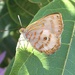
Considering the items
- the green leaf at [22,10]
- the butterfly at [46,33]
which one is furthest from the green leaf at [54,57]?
the green leaf at [22,10]

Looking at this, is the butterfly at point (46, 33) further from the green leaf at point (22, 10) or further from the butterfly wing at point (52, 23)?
the green leaf at point (22, 10)

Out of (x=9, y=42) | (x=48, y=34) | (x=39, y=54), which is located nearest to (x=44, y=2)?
(x=48, y=34)

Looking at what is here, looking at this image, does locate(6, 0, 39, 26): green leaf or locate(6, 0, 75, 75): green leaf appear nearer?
locate(6, 0, 75, 75): green leaf

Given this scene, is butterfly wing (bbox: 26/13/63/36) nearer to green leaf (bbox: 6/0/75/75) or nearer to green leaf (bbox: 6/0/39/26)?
green leaf (bbox: 6/0/75/75)

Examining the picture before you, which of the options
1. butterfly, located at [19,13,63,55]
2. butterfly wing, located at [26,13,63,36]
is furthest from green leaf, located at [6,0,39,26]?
butterfly wing, located at [26,13,63,36]

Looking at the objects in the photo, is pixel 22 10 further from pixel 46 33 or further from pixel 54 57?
pixel 54 57
